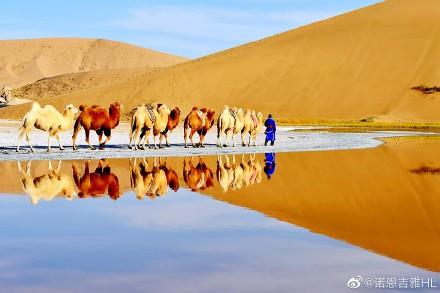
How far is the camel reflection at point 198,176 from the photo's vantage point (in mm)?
14656

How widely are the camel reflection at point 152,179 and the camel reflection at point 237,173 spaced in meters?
0.91

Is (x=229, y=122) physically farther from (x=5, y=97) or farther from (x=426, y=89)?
(x=5, y=97)

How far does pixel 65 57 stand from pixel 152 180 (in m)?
176

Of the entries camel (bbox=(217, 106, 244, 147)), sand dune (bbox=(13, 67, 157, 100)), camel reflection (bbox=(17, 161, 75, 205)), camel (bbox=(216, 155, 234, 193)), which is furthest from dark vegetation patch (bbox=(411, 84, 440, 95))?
camel reflection (bbox=(17, 161, 75, 205))

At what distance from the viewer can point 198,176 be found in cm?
1625

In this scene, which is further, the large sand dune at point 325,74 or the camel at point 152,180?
the large sand dune at point 325,74

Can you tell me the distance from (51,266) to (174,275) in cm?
120

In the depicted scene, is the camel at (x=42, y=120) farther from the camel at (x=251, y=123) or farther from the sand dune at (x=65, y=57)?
the sand dune at (x=65, y=57)

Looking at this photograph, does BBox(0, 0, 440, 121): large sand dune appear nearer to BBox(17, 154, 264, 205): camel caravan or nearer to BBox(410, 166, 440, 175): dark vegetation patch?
BBox(410, 166, 440, 175): dark vegetation patch

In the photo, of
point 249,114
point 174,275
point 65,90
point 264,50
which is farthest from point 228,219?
point 65,90

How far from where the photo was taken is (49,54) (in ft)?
614

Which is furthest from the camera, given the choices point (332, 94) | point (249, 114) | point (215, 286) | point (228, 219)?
point (332, 94)

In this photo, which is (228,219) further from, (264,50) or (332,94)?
(264,50)

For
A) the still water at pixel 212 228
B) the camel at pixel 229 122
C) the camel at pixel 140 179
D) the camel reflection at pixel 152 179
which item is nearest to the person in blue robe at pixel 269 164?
the still water at pixel 212 228
